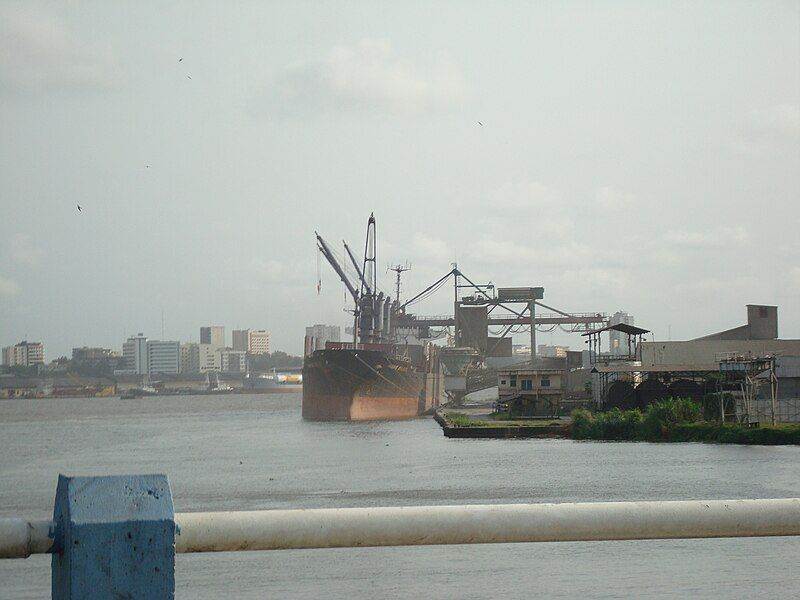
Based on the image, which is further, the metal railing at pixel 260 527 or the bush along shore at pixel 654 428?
the bush along shore at pixel 654 428

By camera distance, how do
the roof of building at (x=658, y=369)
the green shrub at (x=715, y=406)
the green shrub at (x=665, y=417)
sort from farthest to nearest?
the roof of building at (x=658, y=369), the green shrub at (x=715, y=406), the green shrub at (x=665, y=417)

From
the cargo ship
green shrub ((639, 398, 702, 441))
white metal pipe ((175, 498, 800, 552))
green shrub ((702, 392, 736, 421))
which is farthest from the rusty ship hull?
white metal pipe ((175, 498, 800, 552))

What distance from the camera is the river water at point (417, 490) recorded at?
977 centimetres

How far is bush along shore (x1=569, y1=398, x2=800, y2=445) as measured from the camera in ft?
123

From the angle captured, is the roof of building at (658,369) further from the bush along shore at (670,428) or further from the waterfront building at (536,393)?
the waterfront building at (536,393)

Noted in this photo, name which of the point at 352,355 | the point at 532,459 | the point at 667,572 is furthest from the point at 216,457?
the point at 667,572

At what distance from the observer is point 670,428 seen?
140 ft

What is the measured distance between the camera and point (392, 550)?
42.3 feet

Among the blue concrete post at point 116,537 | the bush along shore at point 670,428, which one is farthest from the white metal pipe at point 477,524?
the bush along shore at point 670,428

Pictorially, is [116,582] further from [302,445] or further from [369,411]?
[369,411]

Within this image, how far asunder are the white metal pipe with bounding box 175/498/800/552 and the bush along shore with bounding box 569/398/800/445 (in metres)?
36.9

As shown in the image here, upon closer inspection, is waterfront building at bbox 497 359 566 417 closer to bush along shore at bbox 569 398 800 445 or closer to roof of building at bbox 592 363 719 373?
roof of building at bbox 592 363 719 373

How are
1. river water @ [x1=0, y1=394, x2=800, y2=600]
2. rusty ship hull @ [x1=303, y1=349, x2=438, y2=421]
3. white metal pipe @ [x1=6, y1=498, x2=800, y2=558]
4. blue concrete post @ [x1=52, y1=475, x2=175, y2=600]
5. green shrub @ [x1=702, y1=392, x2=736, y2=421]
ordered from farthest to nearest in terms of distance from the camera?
rusty ship hull @ [x1=303, y1=349, x2=438, y2=421] → green shrub @ [x1=702, y1=392, x2=736, y2=421] → river water @ [x1=0, y1=394, x2=800, y2=600] → white metal pipe @ [x1=6, y1=498, x2=800, y2=558] → blue concrete post @ [x1=52, y1=475, x2=175, y2=600]

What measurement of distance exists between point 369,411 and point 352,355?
5447 millimetres
